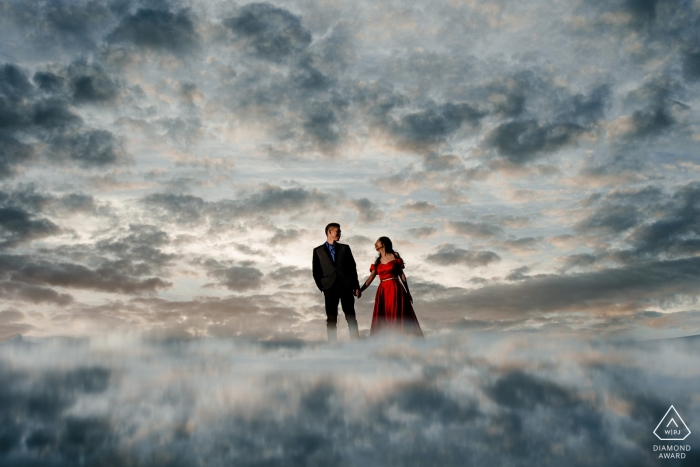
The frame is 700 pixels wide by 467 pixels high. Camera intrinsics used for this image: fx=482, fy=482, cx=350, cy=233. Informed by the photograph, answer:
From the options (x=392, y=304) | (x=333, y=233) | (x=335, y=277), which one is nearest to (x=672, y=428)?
(x=335, y=277)

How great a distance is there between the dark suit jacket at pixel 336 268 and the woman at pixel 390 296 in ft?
2.11

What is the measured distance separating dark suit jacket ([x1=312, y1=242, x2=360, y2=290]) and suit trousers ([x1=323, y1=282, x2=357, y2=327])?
97mm

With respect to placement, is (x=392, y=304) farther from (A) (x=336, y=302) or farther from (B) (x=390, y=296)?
(A) (x=336, y=302)

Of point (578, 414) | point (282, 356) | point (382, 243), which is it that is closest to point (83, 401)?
point (282, 356)

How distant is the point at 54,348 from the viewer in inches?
147

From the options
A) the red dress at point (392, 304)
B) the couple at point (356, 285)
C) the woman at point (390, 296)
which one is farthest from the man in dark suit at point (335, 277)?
the red dress at point (392, 304)

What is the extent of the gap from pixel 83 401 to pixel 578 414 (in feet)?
9.27

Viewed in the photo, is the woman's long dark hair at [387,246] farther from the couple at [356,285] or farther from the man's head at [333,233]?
the man's head at [333,233]

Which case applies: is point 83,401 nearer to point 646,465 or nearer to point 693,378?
point 646,465

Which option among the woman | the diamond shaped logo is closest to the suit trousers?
the woman

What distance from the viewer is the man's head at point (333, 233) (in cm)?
1036

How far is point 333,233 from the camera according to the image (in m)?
10.4

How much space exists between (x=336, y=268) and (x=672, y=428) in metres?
7.96

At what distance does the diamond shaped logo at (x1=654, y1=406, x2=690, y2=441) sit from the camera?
2.53 m
